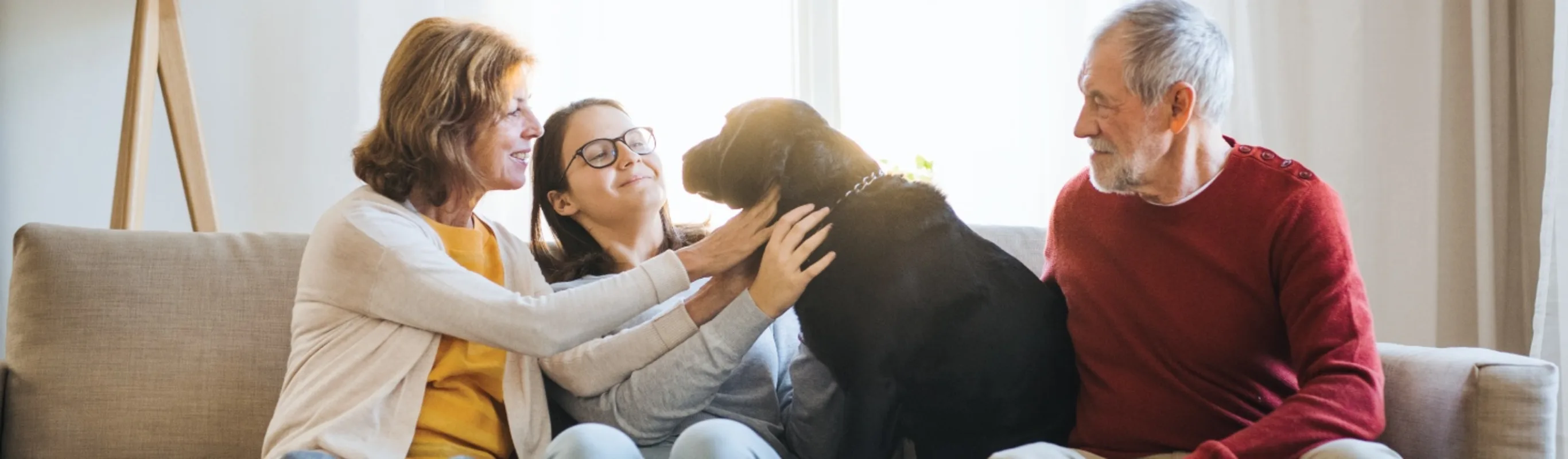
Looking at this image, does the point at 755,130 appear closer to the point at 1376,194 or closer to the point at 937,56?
the point at 937,56

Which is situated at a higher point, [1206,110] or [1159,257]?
[1206,110]

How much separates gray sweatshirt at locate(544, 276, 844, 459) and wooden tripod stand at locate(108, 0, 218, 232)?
3.93 ft

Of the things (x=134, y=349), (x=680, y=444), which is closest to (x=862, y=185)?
(x=680, y=444)

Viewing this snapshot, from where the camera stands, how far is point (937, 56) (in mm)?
3354

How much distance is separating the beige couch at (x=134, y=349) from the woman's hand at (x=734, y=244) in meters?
0.76

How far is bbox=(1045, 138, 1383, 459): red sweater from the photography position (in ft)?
4.48

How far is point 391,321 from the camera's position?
1492 millimetres

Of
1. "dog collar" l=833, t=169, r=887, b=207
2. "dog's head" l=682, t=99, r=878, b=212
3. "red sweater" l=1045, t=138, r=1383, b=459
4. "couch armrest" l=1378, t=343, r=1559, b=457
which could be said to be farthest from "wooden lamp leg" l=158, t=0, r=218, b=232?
"couch armrest" l=1378, t=343, r=1559, b=457

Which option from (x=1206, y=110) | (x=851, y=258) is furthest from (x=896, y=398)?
(x=1206, y=110)

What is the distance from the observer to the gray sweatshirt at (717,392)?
61.8 inches

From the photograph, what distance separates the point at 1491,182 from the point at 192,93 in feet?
10.4

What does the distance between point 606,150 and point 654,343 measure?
1.39 feet

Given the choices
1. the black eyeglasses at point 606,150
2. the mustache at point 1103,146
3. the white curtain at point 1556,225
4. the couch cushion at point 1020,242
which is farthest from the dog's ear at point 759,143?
the white curtain at point 1556,225

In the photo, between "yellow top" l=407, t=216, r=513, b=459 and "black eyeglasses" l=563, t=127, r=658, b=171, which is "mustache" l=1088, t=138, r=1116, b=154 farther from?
"yellow top" l=407, t=216, r=513, b=459
